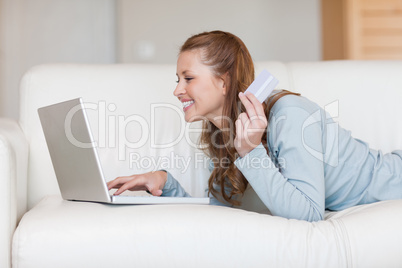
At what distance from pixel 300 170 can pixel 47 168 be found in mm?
871

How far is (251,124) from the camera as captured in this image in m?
1.46

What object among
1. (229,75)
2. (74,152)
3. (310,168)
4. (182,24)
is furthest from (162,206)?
(182,24)

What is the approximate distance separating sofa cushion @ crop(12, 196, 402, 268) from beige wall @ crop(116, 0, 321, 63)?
264 cm

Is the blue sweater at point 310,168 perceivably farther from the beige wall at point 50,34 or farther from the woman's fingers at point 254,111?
the beige wall at point 50,34

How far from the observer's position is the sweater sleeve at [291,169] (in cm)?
144

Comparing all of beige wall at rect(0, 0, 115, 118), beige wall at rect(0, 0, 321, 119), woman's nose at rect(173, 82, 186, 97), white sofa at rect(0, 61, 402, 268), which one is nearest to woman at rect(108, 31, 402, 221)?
woman's nose at rect(173, 82, 186, 97)

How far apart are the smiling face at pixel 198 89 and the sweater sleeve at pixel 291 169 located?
0.21 m

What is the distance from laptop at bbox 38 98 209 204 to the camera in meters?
1.38

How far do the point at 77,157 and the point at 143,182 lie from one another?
28cm

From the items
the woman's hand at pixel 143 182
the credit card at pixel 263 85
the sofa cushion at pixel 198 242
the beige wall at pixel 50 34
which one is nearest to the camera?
the sofa cushion at pixel 198 242

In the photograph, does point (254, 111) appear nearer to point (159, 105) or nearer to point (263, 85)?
A: point (263, 85)

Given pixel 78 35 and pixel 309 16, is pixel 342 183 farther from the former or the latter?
pixel 78 35

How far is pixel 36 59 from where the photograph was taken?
4199 mm
